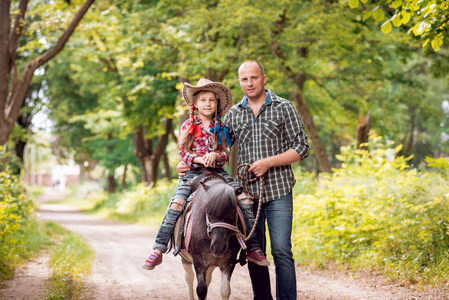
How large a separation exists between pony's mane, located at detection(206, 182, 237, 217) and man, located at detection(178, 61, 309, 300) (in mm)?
430

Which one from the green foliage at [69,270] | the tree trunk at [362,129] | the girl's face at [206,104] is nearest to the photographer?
the girl's face at [206,104]

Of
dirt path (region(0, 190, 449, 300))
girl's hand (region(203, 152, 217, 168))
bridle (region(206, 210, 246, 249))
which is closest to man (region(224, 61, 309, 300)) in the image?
girl's hand (region(203, 152, 217, 168))

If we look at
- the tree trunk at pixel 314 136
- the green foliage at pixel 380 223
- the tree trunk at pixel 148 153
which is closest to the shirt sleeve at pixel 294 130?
the green foliage at pixel 380 223

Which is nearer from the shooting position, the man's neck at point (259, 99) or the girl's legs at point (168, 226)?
the girl's legs at point (168, 226)

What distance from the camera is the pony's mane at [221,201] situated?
3998 mm

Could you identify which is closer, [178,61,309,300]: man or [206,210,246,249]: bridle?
[206,210,246,249]: bridle

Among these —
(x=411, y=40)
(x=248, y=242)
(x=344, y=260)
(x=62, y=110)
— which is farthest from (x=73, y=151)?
(x=248, y=242)

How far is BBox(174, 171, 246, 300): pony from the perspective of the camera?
397cm

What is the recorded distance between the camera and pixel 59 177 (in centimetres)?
11262

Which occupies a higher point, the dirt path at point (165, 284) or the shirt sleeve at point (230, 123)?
the shirt sleeve at point (230, 123)

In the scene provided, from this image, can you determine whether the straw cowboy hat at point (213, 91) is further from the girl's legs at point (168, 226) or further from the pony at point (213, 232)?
the girl's legs at point (168, 226)

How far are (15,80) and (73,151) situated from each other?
2050 centimetres

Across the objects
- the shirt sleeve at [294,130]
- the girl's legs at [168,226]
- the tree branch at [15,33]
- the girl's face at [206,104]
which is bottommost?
the girl's legs at [168,226]

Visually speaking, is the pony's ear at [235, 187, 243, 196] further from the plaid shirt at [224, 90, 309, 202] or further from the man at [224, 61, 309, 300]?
the plaid shirt at [224, 90, 309, 202]
